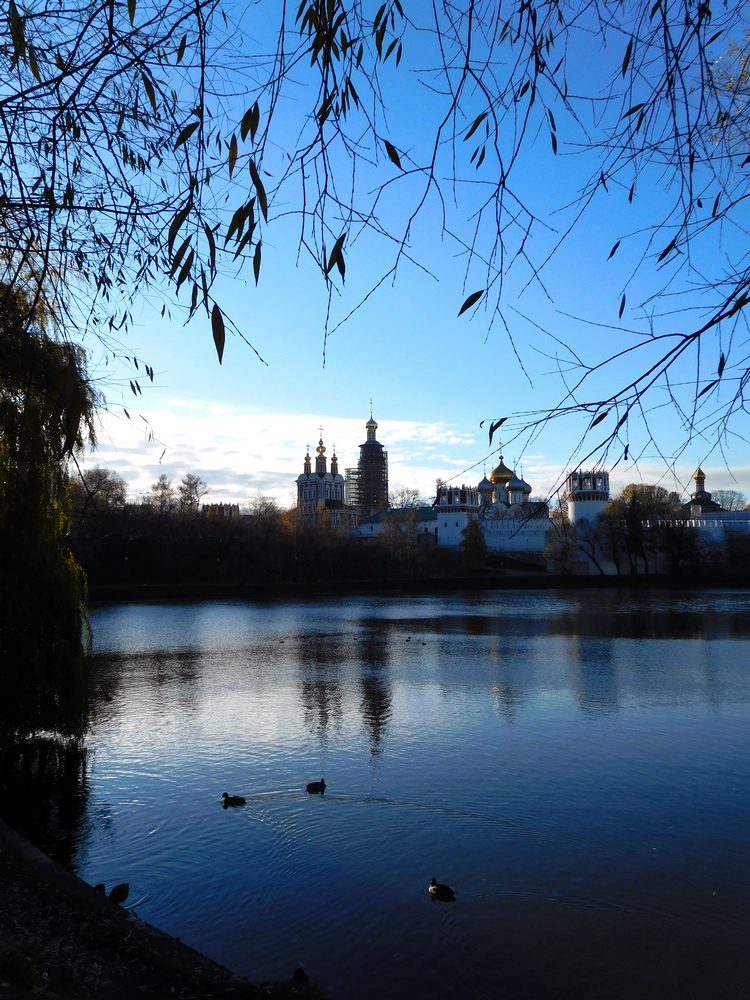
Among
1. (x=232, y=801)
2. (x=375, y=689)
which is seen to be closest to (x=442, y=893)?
(x=232, y=801)

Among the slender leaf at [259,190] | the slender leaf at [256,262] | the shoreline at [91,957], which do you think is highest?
the slender leaf at [259,190]

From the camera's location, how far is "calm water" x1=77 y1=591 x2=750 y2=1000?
4.16m

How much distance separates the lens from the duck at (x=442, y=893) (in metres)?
4.72

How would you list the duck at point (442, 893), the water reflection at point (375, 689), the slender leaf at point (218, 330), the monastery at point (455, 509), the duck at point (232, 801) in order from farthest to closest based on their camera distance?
the monastery at point (455, 509) < the water reflection at point (375, 689) < the duck at point (232, 801) < the duck at point (442, 893) < the slender leaf at point (218, 330)

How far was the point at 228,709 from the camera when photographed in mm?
10133

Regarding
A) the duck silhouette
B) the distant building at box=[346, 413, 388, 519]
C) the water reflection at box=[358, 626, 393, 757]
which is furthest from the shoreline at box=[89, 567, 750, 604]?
the distant building at box=[346, 413, 388, 519]

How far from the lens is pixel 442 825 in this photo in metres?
5.90

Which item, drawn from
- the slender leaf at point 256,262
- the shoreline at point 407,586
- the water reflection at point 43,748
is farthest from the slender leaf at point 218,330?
the shoreline at point 407,586

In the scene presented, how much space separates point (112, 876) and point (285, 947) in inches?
55.2

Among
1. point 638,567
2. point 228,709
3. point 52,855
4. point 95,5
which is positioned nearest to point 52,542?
point 52,855

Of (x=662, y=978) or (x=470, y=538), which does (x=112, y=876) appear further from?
(x=470, y=538)

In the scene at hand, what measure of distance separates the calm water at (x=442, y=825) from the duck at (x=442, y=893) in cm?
5

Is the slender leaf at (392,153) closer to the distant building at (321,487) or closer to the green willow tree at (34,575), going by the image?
the green willow tree at (34,575)

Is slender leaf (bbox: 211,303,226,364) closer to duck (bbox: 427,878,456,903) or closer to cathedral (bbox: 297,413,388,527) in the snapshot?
duck (bbox: 427,878,456,903)
